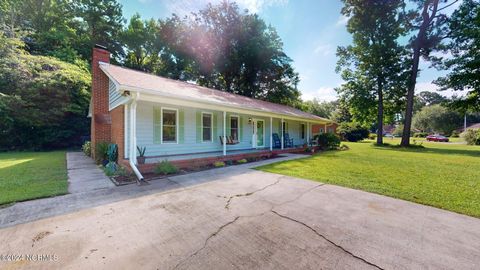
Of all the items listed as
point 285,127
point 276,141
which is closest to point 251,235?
point 276,141

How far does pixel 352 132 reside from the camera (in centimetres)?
2983

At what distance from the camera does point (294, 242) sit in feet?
8.82

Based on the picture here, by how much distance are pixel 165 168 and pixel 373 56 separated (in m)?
22.2

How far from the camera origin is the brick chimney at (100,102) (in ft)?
29.8

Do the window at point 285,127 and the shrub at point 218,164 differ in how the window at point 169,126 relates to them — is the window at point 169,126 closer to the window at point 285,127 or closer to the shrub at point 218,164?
the shrub at point 218,164

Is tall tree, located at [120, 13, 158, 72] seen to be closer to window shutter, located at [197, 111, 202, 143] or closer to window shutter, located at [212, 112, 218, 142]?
window shutter, located at [212, 112, 218, 142]


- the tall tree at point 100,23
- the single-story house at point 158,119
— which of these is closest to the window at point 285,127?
the single-story house at point 158,119

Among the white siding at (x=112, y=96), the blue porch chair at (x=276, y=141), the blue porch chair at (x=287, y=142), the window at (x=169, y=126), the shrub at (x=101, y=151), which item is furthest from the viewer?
the blue porch chair at (x=287, y=142)

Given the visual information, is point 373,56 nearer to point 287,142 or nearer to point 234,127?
point 287,142

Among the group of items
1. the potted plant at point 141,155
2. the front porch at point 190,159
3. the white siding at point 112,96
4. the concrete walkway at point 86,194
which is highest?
the white siding at point 112,96

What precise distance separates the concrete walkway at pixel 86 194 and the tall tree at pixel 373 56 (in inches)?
797

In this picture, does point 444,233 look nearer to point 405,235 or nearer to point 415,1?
point 405,235

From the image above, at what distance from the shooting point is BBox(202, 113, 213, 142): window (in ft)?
32.3

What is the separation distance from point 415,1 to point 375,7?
3.08 metres
